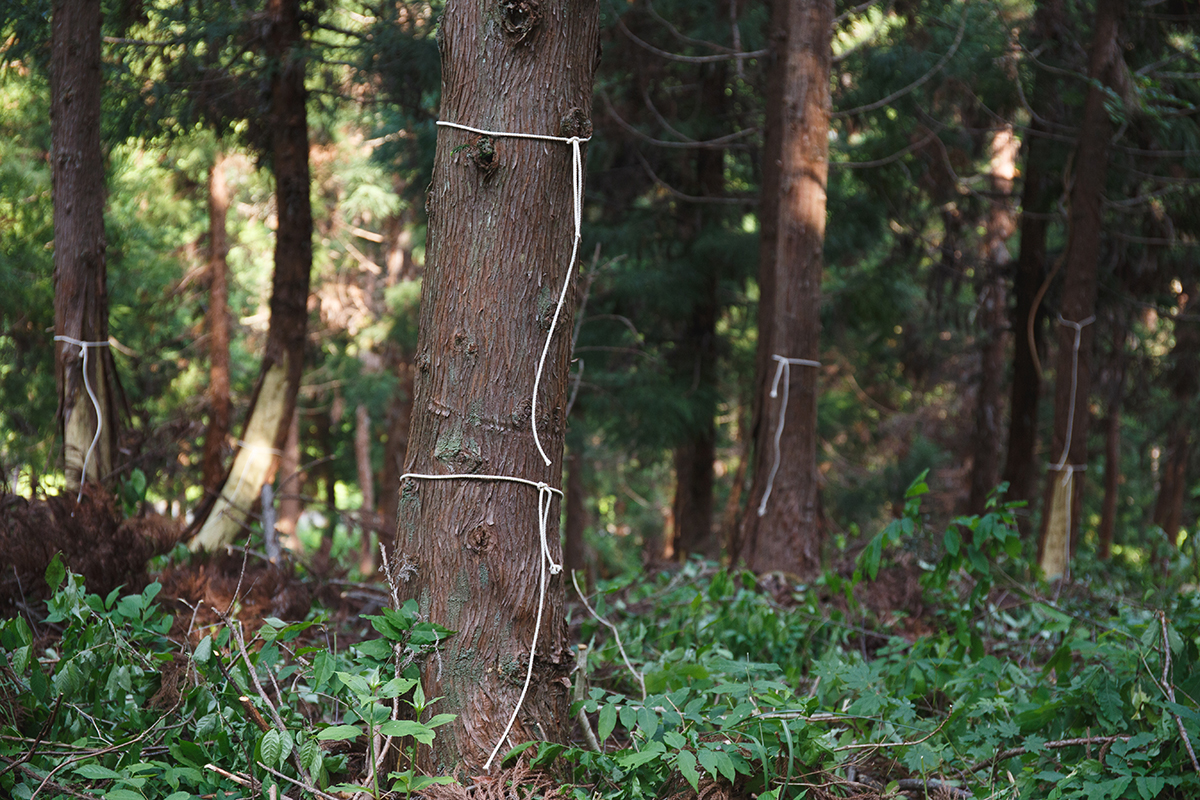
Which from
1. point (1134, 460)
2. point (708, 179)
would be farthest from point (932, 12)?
point (1134, 460)

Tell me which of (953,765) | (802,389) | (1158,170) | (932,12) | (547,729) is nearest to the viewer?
(547,729)

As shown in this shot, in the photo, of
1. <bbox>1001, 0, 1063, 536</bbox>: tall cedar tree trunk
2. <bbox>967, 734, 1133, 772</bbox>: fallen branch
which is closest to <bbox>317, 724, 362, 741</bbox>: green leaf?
<bbox>967, 734, 1133, 772</bbox>: fallen branch

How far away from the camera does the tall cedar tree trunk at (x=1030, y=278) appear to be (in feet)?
32.7

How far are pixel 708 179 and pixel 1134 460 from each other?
21.6m

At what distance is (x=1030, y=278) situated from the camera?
11.0 meters

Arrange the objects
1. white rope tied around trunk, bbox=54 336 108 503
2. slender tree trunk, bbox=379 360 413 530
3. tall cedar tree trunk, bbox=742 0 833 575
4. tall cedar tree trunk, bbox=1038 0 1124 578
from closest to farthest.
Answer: white rope tied around trunk, bbox=54 336 108 503
tall cedar tree trunk, bbox=742 0 833 575
tall cedar tree trunk, bbox=1038 0 1124 578
slender tree trunk, bbox=379 360 413 530

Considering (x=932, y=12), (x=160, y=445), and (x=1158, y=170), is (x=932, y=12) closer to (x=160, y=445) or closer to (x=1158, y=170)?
(x=1158, y=170)

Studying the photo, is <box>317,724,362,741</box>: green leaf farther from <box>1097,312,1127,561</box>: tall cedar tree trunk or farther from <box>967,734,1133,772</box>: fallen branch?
<box>1097,312,1127,561</box>: tall cedar tree trunk

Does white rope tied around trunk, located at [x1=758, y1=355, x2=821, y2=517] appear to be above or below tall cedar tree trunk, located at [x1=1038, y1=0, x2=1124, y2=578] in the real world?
below

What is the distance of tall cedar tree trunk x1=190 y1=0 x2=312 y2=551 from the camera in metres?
6.48

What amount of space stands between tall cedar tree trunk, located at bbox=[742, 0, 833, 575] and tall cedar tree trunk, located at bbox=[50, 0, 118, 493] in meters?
4.54

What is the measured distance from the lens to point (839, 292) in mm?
11523

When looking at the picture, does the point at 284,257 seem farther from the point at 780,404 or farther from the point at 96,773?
the point at 96,773

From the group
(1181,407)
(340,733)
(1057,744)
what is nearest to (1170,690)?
(1057,744)
